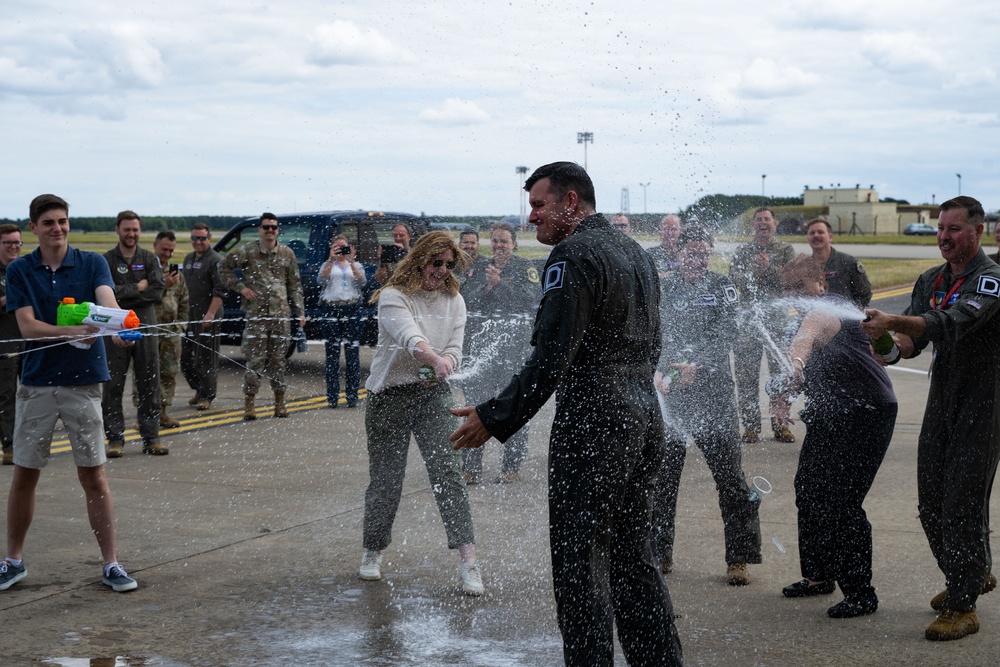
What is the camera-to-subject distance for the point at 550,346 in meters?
3.80

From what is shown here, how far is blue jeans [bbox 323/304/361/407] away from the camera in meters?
11.6

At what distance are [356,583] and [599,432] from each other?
2.38 m

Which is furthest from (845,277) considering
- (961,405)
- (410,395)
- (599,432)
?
(599,432)

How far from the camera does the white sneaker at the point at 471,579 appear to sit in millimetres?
5598

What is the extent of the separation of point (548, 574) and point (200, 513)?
2.58 m

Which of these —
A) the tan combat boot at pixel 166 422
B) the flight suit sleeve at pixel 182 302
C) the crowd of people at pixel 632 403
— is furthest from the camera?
the flight suit sleeve at pixel 182 302

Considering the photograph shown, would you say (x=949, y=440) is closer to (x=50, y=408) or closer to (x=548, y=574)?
(x=548, y=574)

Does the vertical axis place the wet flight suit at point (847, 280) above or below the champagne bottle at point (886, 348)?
above

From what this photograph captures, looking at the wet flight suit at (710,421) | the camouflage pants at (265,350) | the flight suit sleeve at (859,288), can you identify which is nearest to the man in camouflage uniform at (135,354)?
the camouflage pants at (265,350)

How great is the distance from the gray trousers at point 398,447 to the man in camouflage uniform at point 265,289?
5.36 metres

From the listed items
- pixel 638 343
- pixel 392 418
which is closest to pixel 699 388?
pixel 392 418

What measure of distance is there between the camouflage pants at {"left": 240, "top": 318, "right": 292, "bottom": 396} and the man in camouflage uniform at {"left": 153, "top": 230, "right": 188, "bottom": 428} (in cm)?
70

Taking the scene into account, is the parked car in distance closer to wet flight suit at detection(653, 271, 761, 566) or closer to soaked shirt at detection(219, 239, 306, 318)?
soaked shirt at detection(219, 239, 306, 318)

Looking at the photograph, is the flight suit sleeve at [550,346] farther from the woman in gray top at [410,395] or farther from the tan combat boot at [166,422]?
the tan combat boot at [166,422]
